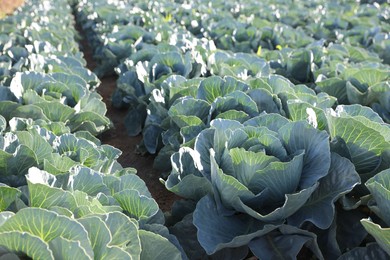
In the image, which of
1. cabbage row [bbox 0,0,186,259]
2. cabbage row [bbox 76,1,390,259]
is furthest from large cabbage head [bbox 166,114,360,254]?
cabbage row [bbox 0,0,186,259]

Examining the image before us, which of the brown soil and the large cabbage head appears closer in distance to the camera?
the large cabbage head

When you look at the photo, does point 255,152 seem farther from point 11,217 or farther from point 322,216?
point 11,217

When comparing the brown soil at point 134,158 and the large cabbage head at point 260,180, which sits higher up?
the large cabbage head at point 260,180

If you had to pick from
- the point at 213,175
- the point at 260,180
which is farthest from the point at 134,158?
the point at 260,180

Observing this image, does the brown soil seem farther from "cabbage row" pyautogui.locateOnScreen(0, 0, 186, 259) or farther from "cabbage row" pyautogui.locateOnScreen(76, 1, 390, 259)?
"cabbage row" pyautogui.locateOnScreen(0, 0, 186, 259)

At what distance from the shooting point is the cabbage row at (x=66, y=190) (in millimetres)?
1395

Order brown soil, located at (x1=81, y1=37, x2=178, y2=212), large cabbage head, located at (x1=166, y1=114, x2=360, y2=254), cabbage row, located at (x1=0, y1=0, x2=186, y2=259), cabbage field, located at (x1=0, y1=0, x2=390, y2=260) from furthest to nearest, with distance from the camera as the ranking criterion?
brown soil, located at (x1=81, y1=37, x2=178, y2=212)
large cabbage head, located at (x1=166, y1=114, x2=360, y2=254)
cabbage field, located at (x1=0, y1=0, x2=390, y2=260)
cabbage row, located at (x1=0, y1=0, x2=186, y2=259)

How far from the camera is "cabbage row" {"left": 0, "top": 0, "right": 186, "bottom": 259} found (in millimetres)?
1395

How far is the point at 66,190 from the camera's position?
6.10 feet

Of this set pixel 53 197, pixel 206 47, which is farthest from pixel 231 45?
pixel 53 197

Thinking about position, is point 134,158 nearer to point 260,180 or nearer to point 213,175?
point 213,175

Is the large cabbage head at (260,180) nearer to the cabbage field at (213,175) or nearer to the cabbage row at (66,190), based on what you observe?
the cabbage field at (213,175)

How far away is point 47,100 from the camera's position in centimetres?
320

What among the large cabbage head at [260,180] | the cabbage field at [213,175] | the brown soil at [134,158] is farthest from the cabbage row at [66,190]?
the brown soil at [134,158]
